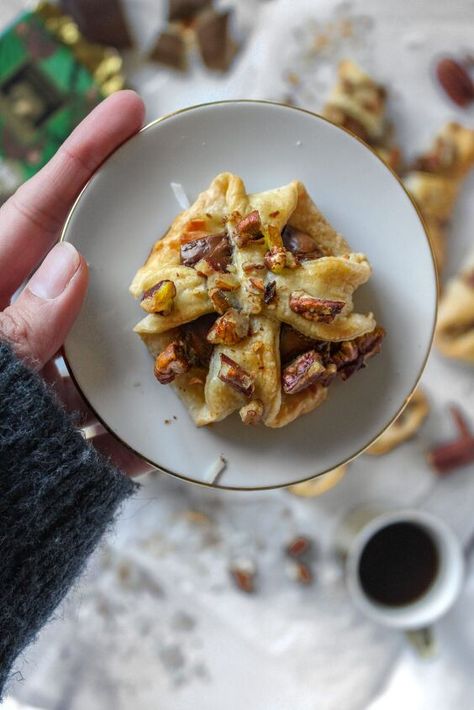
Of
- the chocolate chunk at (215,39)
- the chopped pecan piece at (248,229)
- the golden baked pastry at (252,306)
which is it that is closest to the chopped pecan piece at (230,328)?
the golden baked pastry at (252,306)

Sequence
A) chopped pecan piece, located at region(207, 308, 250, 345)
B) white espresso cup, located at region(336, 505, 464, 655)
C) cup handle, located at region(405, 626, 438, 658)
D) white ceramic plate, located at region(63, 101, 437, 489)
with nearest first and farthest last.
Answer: chopped pecan piece, located at region(207, 308, 250, 345) < white ceramic plate, located at region(63, 101, 437, 489) < white espresso cup, located at region(336, 505, 464, 655) < cup handle, located at region(405, 626, 438, 658)

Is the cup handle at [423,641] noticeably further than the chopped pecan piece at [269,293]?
Yes

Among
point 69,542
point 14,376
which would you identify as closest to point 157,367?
point 14,376

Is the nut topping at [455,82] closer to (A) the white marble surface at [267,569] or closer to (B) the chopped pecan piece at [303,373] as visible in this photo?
(A) the white marble surface at [267,569]

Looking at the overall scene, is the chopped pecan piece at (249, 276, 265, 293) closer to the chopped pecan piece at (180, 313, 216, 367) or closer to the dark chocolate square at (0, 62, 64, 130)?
the chopped pecan piece at (180, 313, 216, 367)

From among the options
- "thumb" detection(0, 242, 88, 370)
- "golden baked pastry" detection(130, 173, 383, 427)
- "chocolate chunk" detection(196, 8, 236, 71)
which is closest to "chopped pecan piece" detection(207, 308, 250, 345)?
"golden baked pastry" detection(130, 173, 383, 427)

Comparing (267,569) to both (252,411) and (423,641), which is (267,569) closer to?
(423,641)
